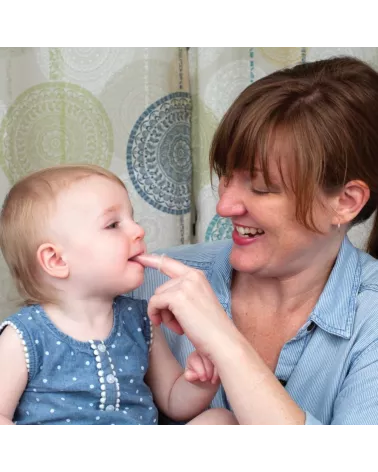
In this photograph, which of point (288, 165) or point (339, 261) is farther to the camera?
point (339, 261)

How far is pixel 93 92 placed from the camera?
8.13ft

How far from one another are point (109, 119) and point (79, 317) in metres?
1.15

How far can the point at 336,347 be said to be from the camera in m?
1.66

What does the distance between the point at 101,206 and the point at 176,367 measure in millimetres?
421

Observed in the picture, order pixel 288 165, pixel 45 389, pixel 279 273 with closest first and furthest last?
pixel 45 389 → pixel 288 165 → pixel 279 273

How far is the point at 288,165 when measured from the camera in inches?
63.1

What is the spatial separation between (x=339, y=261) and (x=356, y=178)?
0.67ft

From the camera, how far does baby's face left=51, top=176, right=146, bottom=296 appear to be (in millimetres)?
1465
